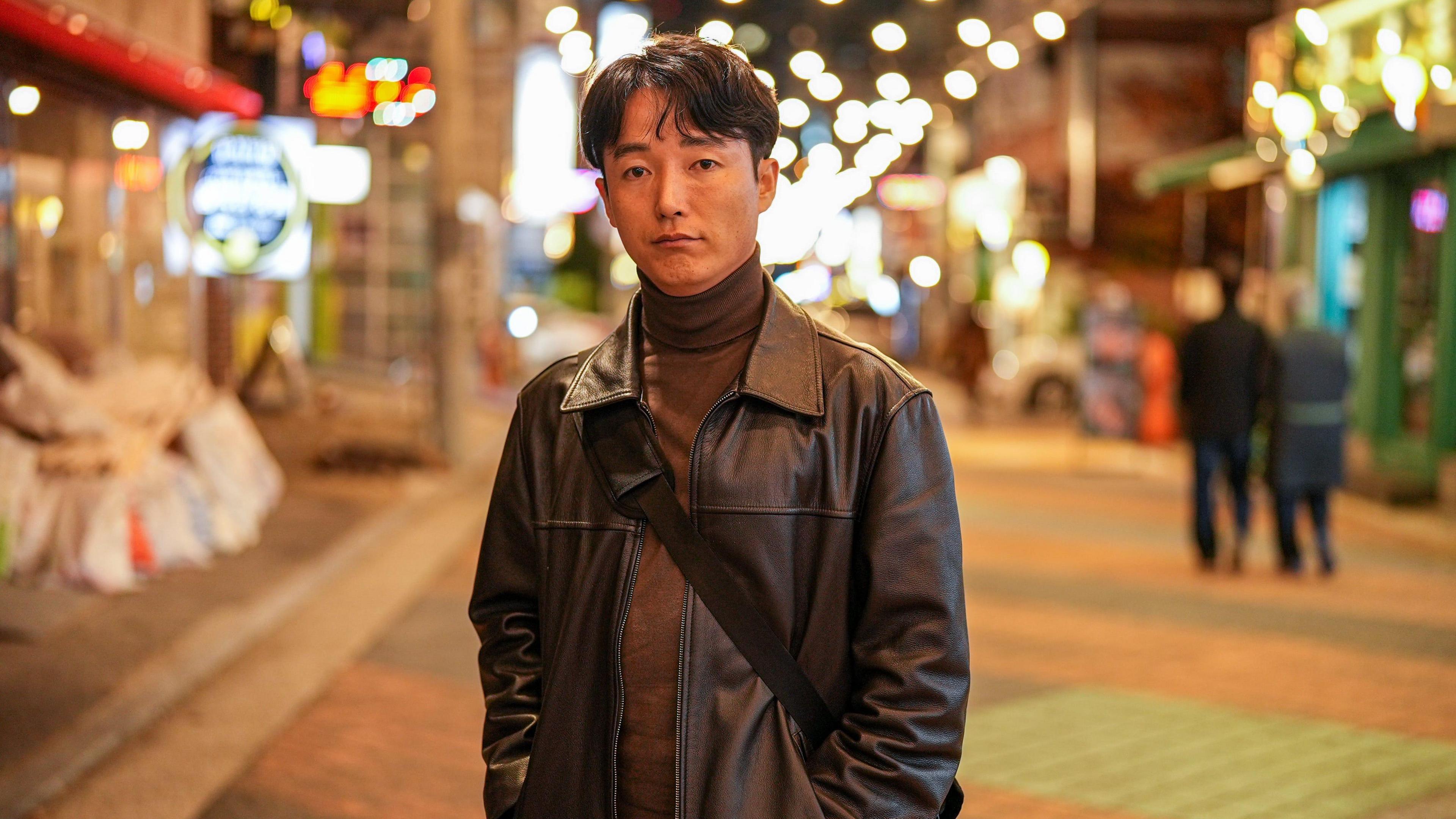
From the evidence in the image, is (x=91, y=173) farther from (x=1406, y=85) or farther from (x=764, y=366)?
(x=1406, y=85)

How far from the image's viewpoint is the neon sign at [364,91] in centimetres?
1903

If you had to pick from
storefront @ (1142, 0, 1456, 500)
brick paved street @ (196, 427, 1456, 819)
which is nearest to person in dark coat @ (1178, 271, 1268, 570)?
brick paved street @ (196, 427, 1456, 819)

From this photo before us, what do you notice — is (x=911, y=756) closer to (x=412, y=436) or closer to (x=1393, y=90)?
(x=1393, y=90)

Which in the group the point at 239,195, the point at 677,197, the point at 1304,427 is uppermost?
the point at 239,195

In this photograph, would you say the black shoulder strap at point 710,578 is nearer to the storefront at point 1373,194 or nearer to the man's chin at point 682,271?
the man's chin at point 682,271

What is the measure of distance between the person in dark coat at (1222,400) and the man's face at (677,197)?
9.38 m

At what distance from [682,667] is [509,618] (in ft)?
1.41

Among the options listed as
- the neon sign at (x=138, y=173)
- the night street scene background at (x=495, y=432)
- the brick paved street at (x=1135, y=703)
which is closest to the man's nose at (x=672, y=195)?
→ the night street scene background at (x=495, y=432)

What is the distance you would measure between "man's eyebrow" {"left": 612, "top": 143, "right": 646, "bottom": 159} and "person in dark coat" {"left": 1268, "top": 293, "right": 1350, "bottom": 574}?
9486 millimetres

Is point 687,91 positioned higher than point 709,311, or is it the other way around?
point 687,91

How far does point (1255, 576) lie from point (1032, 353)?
19655mm

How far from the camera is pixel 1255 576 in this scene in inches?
433

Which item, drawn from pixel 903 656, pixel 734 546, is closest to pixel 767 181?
pixel 734 546

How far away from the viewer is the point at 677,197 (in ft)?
7.46
